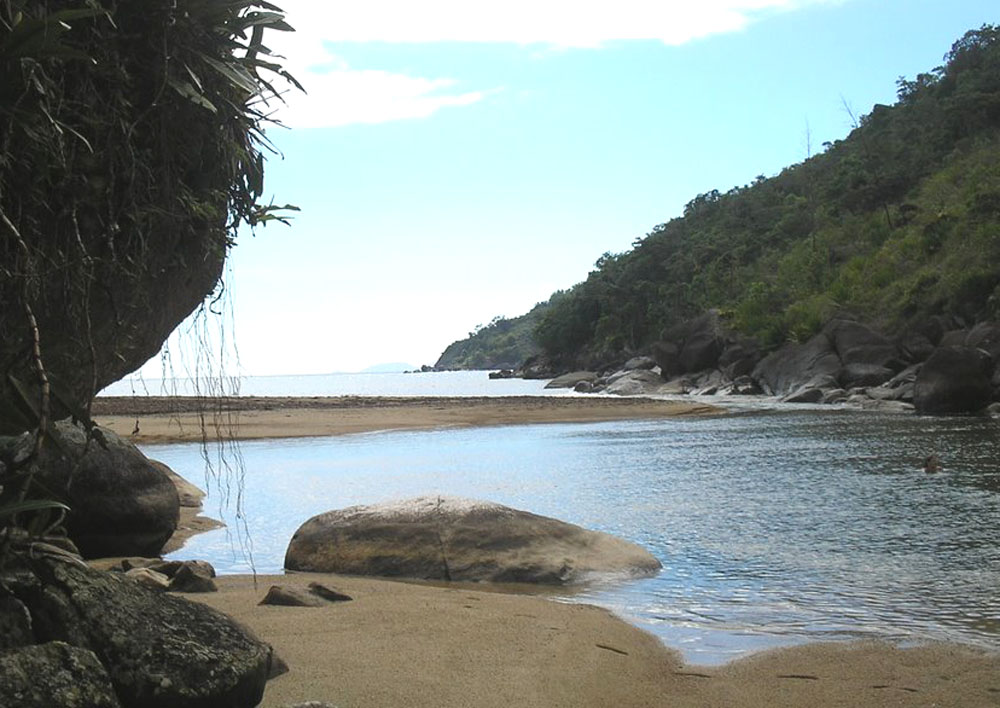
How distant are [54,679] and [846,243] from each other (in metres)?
65.3

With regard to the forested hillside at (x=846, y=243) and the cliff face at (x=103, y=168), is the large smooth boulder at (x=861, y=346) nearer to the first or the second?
the forested hillside at (x=846, y=243)

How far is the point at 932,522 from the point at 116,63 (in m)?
10.2

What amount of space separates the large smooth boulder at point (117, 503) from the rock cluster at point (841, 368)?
24.9 meters

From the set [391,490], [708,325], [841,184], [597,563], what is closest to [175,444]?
[391,490]

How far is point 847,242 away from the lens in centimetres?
6375

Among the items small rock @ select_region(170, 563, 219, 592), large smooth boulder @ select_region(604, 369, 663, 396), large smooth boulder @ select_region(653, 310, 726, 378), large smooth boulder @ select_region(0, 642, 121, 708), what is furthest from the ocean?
large smooth boulder @ select_region(604, 369, 663, 396)

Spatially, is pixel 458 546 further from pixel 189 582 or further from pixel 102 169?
pixel 102 169

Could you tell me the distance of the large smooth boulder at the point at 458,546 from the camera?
8672 mm

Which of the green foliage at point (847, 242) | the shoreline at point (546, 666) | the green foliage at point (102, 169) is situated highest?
the green foliage at point (847, 242)

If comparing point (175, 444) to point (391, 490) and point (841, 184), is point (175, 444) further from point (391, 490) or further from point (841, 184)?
point (841, 184)

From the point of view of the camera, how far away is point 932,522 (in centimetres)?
1118

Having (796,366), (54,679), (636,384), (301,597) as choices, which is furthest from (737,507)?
(636,384)

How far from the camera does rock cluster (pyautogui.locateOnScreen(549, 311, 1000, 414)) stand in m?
28.9

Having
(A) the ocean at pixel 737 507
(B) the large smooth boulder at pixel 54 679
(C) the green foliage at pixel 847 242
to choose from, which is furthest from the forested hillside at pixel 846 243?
(B) the large smooth boulder at pixel 54 679
